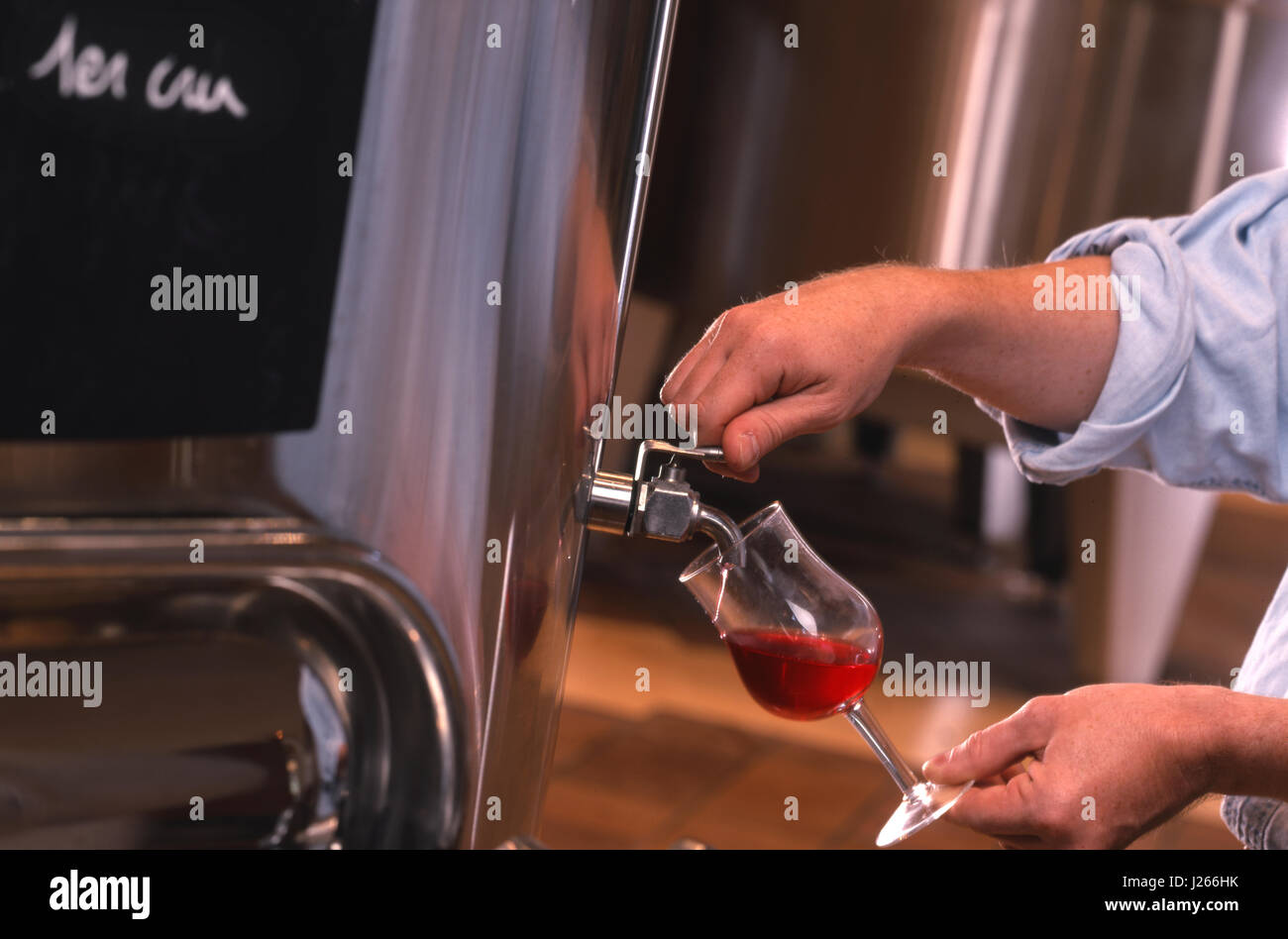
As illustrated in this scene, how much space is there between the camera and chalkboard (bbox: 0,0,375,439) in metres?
0.30

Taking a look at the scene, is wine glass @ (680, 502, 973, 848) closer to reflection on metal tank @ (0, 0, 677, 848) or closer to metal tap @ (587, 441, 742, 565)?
metal tap @ (587, 441, 742, 565)

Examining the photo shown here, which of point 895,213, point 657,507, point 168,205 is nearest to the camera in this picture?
point 168,205

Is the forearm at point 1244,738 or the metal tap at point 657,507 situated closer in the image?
the metal tap at point 657,507

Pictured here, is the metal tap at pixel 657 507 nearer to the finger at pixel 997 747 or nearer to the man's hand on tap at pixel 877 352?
the man's hand on tap at pixel 877 352

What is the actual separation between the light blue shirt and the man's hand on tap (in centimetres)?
2

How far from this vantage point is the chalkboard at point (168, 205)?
1.00 feet

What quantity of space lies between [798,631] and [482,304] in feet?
0.82

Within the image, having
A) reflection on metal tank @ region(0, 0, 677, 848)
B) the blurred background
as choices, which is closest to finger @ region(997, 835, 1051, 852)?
reflection on metal tank @ region(0, 0, 677, 848)

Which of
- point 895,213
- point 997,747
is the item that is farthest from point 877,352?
point 895,213

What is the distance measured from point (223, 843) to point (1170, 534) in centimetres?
205

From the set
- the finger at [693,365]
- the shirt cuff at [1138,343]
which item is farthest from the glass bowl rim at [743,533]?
the shirt cuff at [1138,343]

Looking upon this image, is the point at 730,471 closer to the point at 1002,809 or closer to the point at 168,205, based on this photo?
the point at 1002,809

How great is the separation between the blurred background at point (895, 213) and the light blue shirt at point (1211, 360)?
95 cm

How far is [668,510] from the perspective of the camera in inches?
18.7
